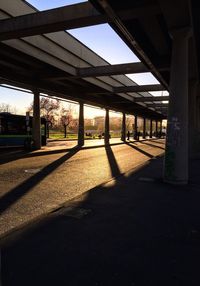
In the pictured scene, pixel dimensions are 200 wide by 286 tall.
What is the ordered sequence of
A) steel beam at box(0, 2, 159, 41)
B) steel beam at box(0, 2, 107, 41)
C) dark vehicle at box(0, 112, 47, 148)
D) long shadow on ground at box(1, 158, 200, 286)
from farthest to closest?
1. dark vehicle at box(0, 112, 47, 148)
2. steel beam at box(0, 2, 107, 41)
3. steel beam at box(0, 2, 159, 41)
4. long shadow on ground at box(1, 158, 200, 286)

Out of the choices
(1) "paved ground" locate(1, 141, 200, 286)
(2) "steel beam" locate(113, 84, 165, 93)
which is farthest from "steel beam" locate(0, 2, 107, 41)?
(2) "steel beam" locate(113, 84, 165, 93)

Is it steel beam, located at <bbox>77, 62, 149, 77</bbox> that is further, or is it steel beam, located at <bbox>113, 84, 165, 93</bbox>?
steel beam, located at <bbox>113, 84, 165, 93</bbox>

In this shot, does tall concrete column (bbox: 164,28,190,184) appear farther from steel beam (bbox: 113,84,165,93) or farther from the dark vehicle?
steel beam (bbox: 113,84,165,93)

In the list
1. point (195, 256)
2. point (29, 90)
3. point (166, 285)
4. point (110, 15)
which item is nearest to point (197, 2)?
point (110, 15)

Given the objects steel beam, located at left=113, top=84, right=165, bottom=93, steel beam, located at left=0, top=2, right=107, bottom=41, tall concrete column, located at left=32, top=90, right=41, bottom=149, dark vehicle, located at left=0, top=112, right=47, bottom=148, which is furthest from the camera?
steel beam, located at left=113, top=84, right=165, bottom=93

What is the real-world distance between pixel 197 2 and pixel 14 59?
1247 centimetres

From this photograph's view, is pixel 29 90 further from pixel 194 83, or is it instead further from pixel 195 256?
pixel 195 256

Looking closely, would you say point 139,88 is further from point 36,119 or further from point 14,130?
point 14,130

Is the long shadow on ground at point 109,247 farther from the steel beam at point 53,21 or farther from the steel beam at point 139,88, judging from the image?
the steel beam at point 139,88

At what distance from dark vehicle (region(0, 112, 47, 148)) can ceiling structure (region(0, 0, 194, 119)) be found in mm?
3311

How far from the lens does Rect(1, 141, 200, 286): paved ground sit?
387cm

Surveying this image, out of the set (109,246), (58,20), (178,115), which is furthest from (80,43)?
(109,246)

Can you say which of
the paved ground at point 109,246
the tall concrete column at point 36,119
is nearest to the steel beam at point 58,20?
the paved ground at point 109,246

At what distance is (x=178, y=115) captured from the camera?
1081 cm
